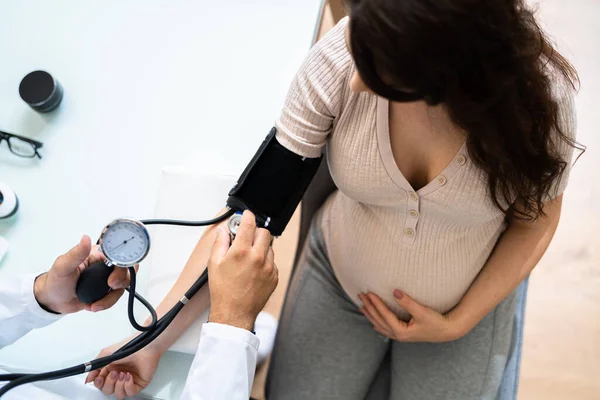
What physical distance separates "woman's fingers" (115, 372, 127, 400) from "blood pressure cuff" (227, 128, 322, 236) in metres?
0.35

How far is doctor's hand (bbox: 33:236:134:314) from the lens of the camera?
769 mm

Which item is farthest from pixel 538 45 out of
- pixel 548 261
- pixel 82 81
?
pixel 548 261

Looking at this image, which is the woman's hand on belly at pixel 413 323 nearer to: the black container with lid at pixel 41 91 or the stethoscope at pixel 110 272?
the stethoscope at pixel 110 272

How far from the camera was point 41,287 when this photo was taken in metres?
0.84

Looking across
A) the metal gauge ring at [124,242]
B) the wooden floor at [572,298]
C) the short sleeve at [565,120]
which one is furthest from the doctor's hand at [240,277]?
the wooden floor at [572,298]

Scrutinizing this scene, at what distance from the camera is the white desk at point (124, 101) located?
107 cm

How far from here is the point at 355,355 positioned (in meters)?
1.01

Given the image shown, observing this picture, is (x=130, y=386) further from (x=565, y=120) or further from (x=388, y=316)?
(x=565, y=120)

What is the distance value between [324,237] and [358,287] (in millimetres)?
130

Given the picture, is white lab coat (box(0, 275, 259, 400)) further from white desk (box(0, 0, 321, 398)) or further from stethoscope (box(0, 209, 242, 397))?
white desk (box(0, 0, 321, 398))

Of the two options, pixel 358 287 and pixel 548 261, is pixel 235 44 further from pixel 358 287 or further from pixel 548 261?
pixel 548 261

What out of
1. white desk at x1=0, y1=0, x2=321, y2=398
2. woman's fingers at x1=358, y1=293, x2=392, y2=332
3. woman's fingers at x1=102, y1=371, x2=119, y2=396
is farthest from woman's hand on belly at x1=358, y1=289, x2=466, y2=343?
woman's fingers at x1=102, y1=371, x2=119, y2=396

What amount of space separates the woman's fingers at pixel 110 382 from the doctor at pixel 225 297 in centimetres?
12

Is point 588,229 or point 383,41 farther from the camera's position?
point 588,229
